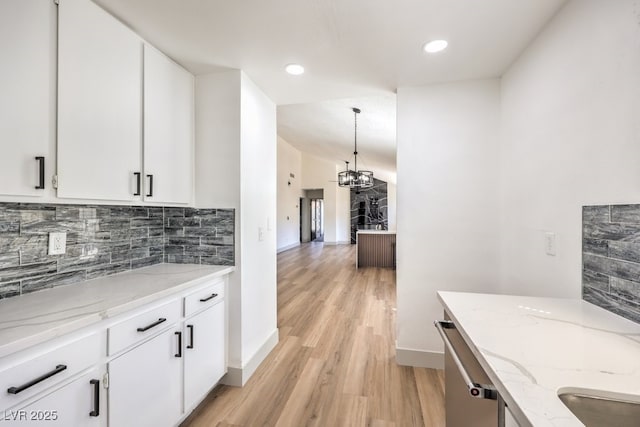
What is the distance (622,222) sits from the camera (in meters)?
1.07

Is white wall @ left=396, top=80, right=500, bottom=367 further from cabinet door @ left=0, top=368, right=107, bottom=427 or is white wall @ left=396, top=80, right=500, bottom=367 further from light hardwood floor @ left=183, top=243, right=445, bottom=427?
cabinet door @ left=0, top=368, right=107, bottom=427

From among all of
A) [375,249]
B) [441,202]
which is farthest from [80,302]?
[375,249]

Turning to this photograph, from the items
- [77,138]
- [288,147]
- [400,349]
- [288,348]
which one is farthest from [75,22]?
[288,147]

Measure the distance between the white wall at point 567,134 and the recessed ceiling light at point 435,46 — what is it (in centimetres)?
53

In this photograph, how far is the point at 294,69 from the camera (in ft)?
6.82

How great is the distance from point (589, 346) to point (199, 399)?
196 centimetres

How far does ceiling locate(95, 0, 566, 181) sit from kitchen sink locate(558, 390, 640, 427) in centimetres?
168

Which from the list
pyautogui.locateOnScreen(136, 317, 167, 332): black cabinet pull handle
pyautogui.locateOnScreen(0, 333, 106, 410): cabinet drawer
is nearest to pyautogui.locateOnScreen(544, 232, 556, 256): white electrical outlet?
pyautogui.locateOnScreen(136, 317, 167, 332): black cabinet pull handle

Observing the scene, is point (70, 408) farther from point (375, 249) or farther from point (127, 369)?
point (375, 249)

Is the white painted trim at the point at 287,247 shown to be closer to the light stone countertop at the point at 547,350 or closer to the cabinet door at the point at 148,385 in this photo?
the cabinet door at the point at 148,385

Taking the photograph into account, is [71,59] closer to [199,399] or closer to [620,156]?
[199,399]

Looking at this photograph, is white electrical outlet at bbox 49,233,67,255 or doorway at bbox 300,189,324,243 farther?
doorway at bbox 300,189,324,243

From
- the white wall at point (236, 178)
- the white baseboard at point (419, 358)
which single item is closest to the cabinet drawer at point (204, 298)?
the white wall at point (236, 178)

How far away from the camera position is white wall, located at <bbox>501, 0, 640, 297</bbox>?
42.6 inches
